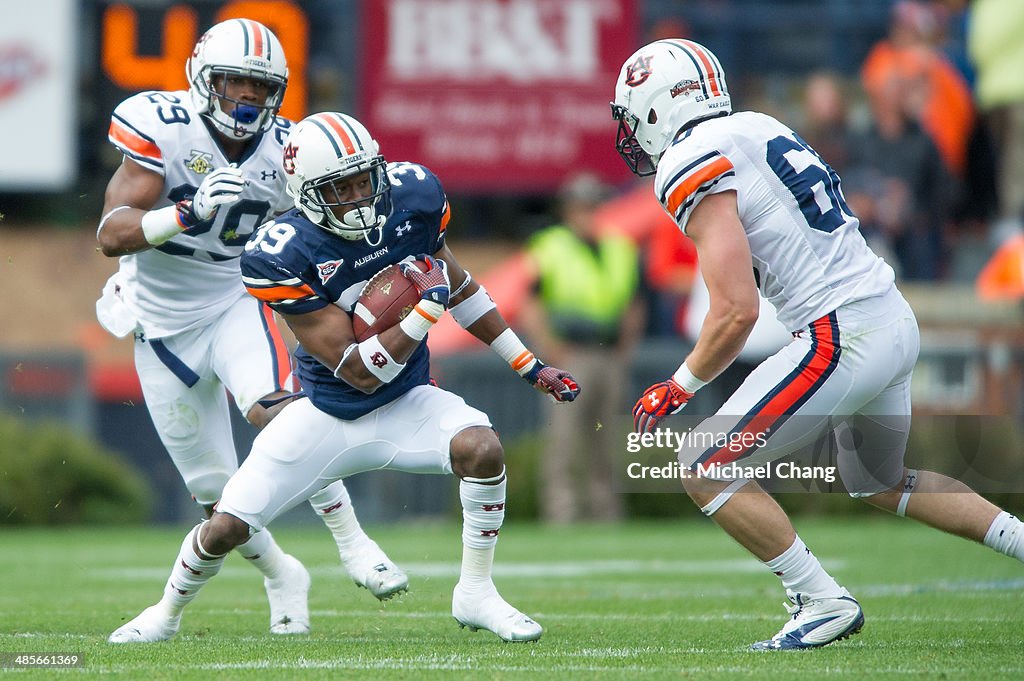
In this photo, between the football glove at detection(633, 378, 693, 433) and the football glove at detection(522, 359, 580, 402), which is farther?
the football glove at detection(522, 359, 580, 402)

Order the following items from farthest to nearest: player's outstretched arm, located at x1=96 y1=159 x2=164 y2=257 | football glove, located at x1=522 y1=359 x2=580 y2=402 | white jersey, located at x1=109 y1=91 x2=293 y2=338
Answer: white jersey, located at x1=109 y1=91 x2=293 y2=338
player's outstretched arm, located at x1=96 y1=159 x2=164 y2=257
football glove, located at x1=522 y1=359 x2=580 y2=402

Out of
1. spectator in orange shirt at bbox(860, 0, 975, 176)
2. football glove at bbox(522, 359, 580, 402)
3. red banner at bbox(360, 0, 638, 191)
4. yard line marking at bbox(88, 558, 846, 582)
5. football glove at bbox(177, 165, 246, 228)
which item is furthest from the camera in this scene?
red banner at bbox(360, 0, 638, 191)

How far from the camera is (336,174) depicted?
476 cm

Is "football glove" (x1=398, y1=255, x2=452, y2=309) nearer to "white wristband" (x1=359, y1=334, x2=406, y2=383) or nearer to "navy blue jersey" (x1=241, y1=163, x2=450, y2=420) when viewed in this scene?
"navy blue jersey" (x1=241, y1=163, x2=450, y2=420)

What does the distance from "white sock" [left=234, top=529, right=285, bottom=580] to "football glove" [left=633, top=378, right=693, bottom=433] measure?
1.54 meters

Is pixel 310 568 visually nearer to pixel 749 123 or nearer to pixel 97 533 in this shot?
pixel 97 533

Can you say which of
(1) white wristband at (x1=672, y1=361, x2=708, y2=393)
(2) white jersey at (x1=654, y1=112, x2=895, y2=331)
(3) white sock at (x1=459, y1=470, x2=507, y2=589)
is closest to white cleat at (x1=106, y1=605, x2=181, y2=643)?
(3) white sock at (x1=459, y1=470, x2=507, y2=589)

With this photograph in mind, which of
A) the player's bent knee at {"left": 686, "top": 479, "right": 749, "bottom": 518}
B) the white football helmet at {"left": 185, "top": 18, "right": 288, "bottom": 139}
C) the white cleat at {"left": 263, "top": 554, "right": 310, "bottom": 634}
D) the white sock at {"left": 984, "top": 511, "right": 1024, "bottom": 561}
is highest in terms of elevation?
the white football helmet at {"left": 185, "top": 18, "right": 288, "bottom": 139}

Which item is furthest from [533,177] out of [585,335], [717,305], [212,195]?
[717,305]

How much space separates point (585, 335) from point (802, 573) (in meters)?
5.52

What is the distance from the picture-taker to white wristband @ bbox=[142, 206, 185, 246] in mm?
5180

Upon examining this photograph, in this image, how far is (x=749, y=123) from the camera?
4801 millimetres

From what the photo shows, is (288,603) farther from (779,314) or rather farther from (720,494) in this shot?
(779,314)

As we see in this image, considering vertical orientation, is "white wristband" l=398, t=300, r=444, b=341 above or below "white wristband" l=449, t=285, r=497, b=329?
above
